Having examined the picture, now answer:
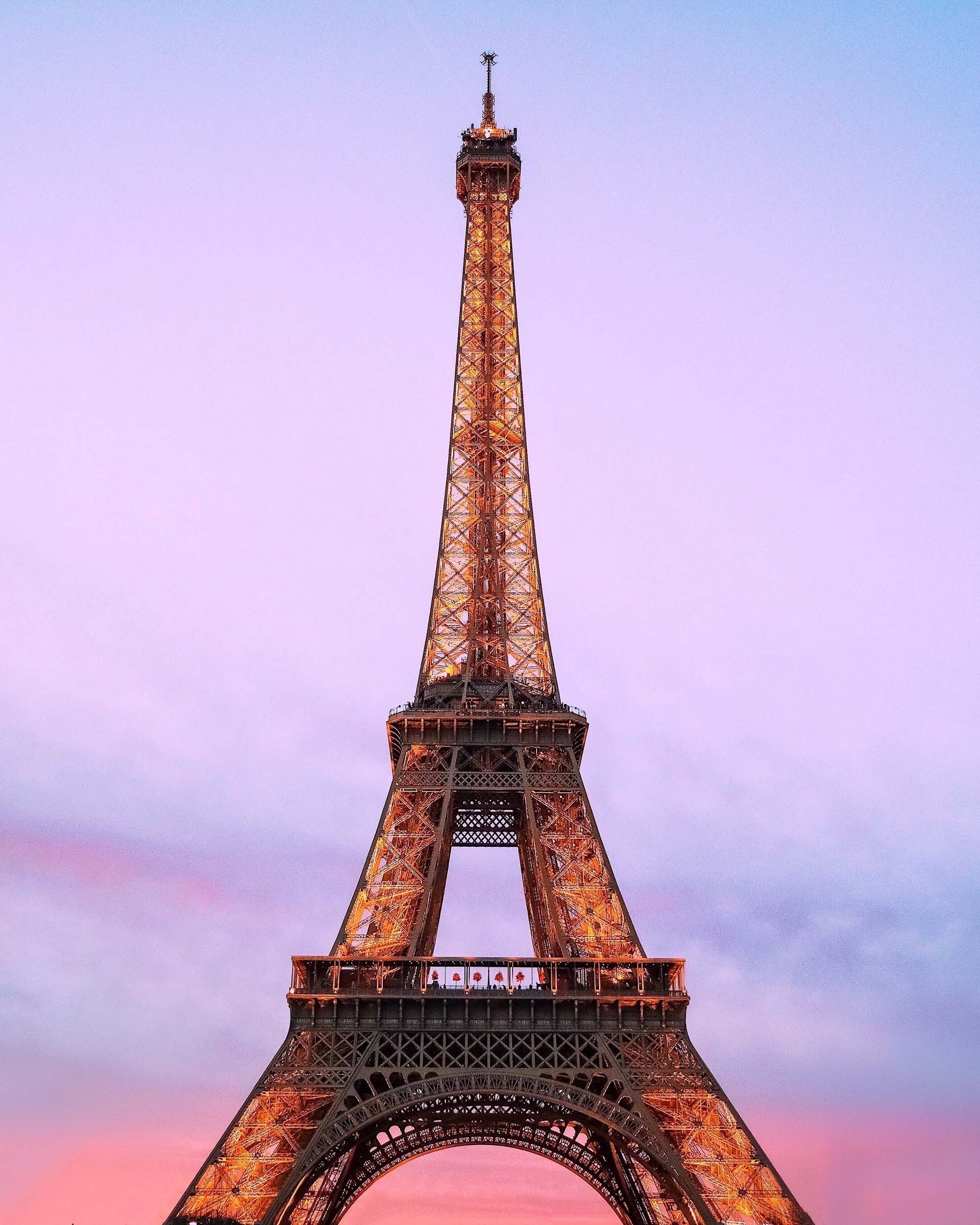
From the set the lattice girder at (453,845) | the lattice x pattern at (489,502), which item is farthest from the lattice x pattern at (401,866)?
the lattice x pattern at (489,502)

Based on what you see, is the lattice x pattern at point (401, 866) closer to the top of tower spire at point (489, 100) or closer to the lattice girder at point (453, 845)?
the lattice girder at point (453, 845)

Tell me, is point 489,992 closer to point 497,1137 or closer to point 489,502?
point 497,1137

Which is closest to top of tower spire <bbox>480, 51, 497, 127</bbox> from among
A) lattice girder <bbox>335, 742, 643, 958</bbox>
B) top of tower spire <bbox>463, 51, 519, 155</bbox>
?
top of tower spire <bbox>463, 51, 519, 155</bbox>

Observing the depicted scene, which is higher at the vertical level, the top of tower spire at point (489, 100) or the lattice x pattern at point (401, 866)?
the top of tower spire at point (489, 100)

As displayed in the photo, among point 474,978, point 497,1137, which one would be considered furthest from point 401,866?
point 497,1137


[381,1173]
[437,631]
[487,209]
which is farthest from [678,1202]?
[487,209]
